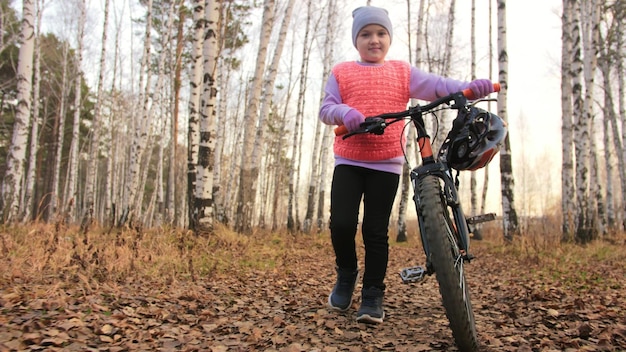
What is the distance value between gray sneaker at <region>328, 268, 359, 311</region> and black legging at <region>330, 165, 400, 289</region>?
0.75 feet

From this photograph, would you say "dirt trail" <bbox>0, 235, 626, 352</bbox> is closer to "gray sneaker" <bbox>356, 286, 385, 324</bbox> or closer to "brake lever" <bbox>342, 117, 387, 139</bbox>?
"gray sneaker" <bbox>356, 286, 385, 324</bbox>

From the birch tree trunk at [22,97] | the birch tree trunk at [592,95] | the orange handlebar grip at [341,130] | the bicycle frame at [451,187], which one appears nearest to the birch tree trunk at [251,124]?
the birch tree trunk at [22,97]

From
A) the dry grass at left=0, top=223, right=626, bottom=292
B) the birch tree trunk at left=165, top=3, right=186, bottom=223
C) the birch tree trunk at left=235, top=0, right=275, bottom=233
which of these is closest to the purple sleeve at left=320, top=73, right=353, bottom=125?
the dry grass at left=0, top=223, right=626, bottom=292

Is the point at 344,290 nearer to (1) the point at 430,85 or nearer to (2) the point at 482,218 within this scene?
(2) the point at 482,218

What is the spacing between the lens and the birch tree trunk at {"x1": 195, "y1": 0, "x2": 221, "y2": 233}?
25.0ft

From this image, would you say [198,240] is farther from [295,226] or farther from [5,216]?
[295,226]

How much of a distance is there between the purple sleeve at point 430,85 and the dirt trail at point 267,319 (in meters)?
1.72

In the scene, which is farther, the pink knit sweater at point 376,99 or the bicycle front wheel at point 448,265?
the pink knit sweater at point 376,99

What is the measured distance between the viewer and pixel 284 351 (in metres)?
2.47

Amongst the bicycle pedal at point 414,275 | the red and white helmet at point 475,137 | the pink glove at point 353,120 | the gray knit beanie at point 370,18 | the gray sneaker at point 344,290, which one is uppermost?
the gray knit beanie at point 370,18

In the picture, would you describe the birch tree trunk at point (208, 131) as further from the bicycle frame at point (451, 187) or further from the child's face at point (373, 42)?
the bicycle frame at point (451, 187)

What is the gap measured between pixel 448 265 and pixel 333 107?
4.50 ft

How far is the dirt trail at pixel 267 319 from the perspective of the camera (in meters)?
2.50

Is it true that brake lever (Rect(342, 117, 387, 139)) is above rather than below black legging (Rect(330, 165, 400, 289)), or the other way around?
above
